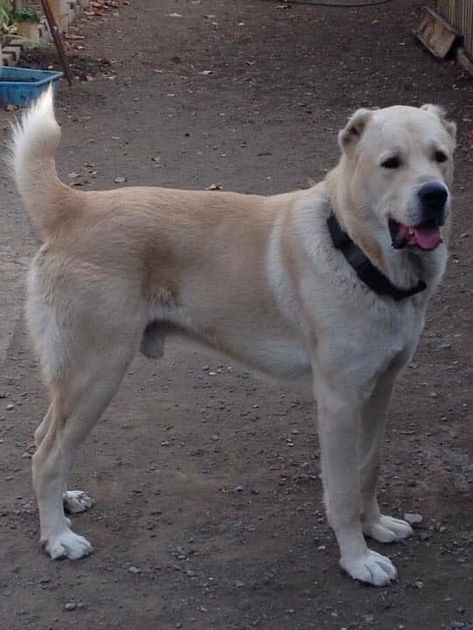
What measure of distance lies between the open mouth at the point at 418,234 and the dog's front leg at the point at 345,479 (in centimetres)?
51

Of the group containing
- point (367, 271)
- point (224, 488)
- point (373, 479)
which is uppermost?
point (367, 271)

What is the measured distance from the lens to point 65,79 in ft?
35.6

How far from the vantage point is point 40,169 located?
12.3 feet

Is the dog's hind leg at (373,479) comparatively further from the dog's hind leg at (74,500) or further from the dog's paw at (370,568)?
the dog's hind leg at (74,500)

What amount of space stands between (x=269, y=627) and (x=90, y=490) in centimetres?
108

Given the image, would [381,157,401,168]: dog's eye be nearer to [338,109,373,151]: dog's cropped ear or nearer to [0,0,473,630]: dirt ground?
[338,109,373,151]: dog's cropped ear

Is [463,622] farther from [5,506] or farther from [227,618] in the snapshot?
[5,506]

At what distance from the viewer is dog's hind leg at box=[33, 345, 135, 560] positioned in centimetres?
361

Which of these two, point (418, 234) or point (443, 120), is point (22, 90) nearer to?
point (443, 120)

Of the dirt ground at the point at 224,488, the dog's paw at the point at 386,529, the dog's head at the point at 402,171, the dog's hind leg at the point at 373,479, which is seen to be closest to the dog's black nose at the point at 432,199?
the dog's head at the point at 402,171

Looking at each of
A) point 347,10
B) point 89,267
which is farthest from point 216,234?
Result: point 347,10

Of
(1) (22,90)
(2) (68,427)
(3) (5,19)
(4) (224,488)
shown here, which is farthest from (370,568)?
(3) (5,19)

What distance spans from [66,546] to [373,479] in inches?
43.0

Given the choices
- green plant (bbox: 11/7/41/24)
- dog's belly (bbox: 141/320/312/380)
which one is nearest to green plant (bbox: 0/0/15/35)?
green plant (bbox: 11/7/41/24)
